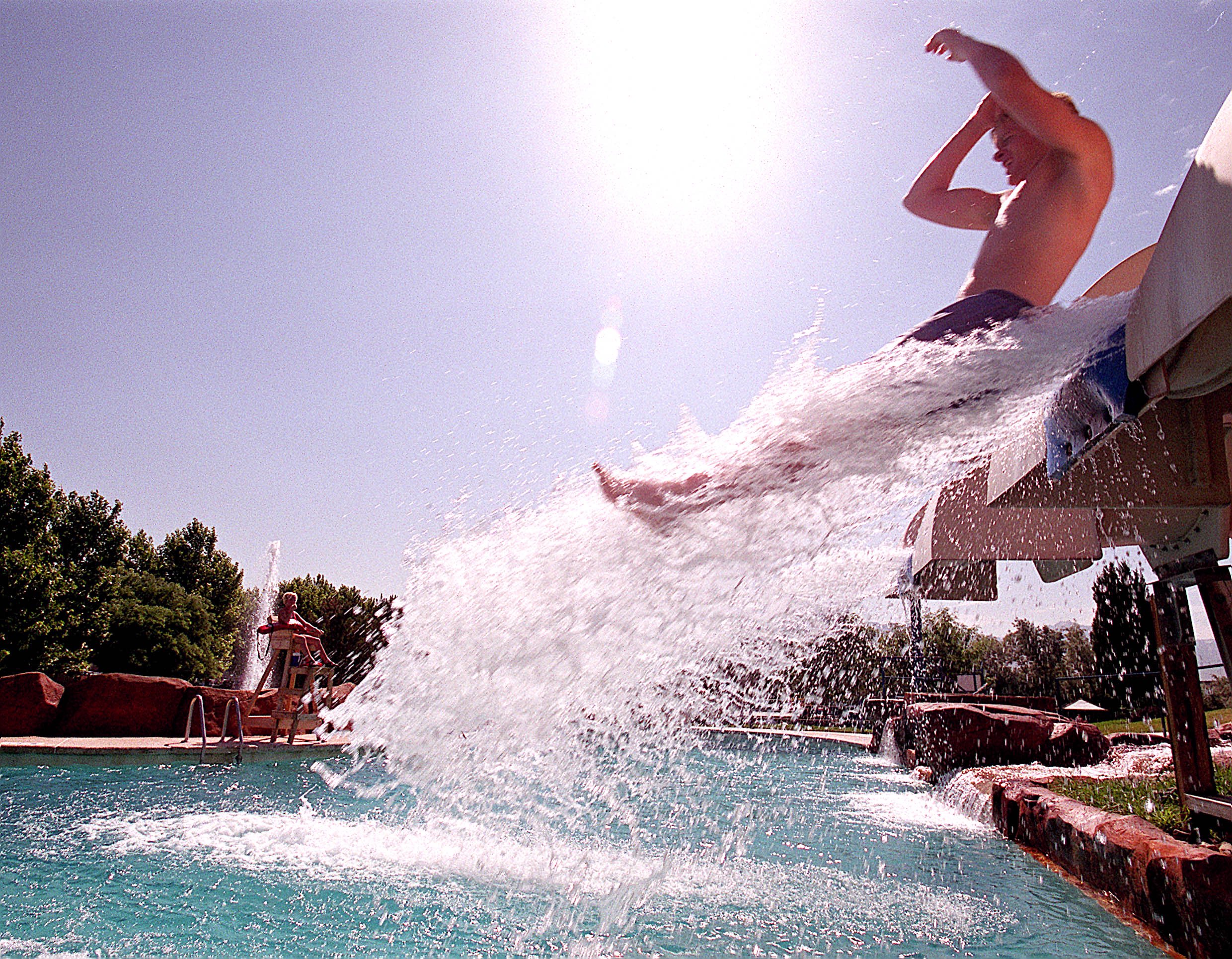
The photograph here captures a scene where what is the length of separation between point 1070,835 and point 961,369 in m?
3.38

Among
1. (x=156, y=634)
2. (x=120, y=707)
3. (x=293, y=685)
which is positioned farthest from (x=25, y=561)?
(x=293, y=685)

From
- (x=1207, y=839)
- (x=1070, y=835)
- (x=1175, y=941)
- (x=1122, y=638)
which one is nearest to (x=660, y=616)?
(x=1175, y=941)

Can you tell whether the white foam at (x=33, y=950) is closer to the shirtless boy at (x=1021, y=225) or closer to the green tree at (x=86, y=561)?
the shirtless boy at (x=1021, y=225)

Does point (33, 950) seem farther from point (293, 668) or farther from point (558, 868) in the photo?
point (293, 668)

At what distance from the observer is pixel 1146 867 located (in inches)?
128

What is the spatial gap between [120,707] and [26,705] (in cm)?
142

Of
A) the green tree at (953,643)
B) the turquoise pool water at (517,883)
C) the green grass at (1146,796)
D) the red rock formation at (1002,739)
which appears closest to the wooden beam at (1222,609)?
the green grass at (1146,796)

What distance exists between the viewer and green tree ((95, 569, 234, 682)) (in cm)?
2261

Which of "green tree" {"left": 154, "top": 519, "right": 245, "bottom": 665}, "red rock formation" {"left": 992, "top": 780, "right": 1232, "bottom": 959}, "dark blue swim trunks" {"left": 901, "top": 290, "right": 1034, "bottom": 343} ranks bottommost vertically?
"red rock formation" {"left": 992, "top": 780, "right": 1232, "bottom": 959}

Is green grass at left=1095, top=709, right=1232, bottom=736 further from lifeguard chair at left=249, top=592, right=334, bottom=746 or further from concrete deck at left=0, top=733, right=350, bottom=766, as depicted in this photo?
lifeguard chair at left=249, top=592, right=334, bottom=746

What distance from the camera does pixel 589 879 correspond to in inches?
162

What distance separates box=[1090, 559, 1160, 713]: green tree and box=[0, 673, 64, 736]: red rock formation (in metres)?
19.5

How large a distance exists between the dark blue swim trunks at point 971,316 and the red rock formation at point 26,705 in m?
15.8

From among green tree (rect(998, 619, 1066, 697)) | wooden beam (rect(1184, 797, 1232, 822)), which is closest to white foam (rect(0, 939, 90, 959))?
wooden beam (rect(1184, 797, 1232, 822))
